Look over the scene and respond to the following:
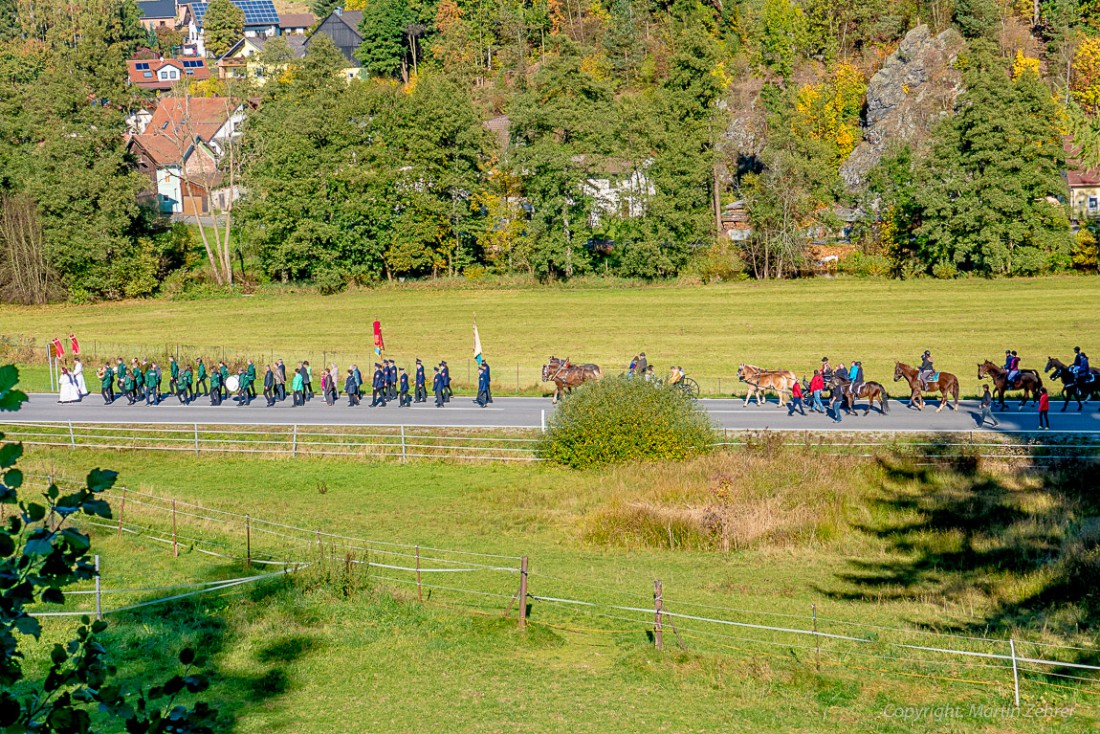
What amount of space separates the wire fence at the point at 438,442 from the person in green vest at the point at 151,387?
15.3 feet

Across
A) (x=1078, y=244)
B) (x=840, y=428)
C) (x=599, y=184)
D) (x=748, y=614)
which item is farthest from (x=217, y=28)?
(x=748, y=614)

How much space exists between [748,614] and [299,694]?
23.9 feet

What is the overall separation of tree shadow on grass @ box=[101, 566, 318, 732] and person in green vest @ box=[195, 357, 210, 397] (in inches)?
953

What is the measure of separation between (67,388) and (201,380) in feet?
15.5

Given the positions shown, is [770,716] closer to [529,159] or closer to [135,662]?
[135,662]

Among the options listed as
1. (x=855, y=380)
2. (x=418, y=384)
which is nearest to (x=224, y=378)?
(x=418, y=384)

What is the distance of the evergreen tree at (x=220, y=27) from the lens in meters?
140

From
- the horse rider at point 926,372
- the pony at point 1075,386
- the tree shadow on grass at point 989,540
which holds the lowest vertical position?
the tree shadow on grass at point 989,540

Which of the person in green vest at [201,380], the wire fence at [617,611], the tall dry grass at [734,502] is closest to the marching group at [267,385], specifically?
the person in green vest at [201,380]

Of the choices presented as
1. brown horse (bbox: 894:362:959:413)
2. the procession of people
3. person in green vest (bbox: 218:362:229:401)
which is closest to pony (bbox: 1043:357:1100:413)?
the procession of people

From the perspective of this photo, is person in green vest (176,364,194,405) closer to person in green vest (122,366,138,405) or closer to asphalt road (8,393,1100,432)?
asphalt road (8,393,1100,432)

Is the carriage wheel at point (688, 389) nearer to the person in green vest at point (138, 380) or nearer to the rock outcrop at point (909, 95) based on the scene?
the person in green vest at point (138, 380)

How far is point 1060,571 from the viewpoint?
63.4 feet

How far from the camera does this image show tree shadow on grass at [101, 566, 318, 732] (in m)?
14.1
